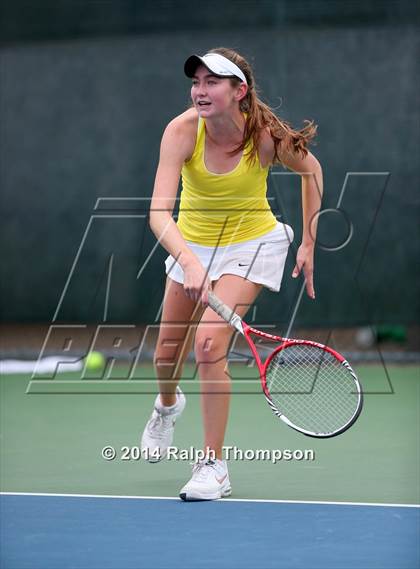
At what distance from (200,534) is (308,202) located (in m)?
1.36

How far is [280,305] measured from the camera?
701cm

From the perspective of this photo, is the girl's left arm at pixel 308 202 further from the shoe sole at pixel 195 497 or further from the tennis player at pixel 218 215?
the shoe sole at pixel 195 497

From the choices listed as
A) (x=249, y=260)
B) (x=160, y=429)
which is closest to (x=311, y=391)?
(x=160, y=429)

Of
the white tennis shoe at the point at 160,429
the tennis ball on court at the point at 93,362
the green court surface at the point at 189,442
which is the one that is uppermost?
the white tennis shoe at the point at 160,429

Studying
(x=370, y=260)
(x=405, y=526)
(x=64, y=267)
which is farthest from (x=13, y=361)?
(x=405, y=526)

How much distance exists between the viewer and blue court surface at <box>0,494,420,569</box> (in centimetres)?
323

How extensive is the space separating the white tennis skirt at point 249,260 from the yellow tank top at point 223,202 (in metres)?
0.03

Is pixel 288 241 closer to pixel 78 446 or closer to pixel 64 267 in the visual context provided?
pixel 78 446

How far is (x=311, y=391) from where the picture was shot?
470 centimetres

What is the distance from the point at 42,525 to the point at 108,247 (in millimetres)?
3683

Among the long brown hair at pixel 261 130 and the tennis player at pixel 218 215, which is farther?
the long brown hair at pixel 261 130

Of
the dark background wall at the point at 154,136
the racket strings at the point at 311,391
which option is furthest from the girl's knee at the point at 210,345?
the dark background wall at the point at 154,136

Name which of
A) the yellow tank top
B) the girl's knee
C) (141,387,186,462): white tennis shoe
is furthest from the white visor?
(141,387,186,462): white tennis shoe

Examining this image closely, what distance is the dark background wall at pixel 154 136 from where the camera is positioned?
692 cm
